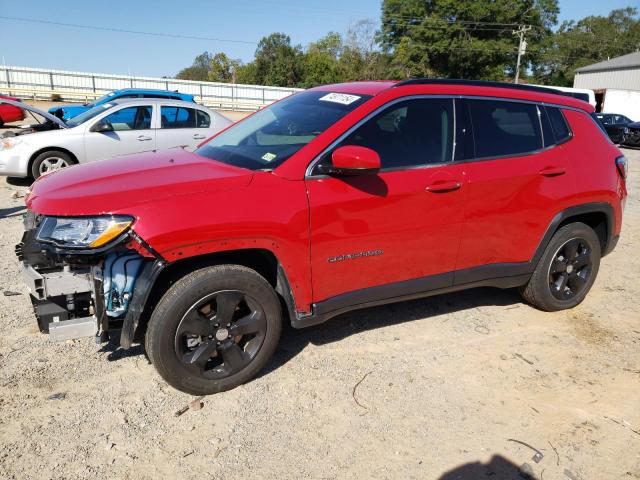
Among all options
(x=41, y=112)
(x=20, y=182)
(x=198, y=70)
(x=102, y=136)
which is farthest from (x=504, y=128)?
(x=198, y=70)

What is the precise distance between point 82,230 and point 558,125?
3.64 metres

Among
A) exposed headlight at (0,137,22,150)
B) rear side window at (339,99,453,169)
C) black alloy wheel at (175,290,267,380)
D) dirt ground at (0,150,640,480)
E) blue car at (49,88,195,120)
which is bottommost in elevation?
dirt ground at (0,150,640,480)

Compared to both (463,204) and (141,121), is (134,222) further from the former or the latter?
(141,121)

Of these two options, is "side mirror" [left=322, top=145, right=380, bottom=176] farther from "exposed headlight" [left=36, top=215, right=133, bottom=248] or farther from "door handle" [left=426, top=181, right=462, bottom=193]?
"exposed headlight" [left=36, top=215, right=133, bottom=248]

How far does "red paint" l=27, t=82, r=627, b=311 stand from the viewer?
2.79m

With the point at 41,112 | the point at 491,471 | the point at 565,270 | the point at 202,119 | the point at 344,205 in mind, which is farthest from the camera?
the point at 202,119

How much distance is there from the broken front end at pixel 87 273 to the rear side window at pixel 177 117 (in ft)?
21.7

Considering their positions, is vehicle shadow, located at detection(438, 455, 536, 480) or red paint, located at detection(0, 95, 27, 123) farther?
red paint, located at detection(0, 95, 27, 123)

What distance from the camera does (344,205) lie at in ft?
10.3

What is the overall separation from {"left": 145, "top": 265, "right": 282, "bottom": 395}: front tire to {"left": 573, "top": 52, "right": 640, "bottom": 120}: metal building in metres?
40.1

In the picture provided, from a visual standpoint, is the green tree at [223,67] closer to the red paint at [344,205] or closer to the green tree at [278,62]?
the green tree at [278,62]

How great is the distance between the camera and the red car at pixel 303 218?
110 inches

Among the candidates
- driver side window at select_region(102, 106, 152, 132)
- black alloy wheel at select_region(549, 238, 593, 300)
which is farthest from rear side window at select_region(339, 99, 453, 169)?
driver side window at select_region(102, 106, 152, 132)

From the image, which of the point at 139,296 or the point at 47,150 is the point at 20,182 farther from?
the point at 139,296
